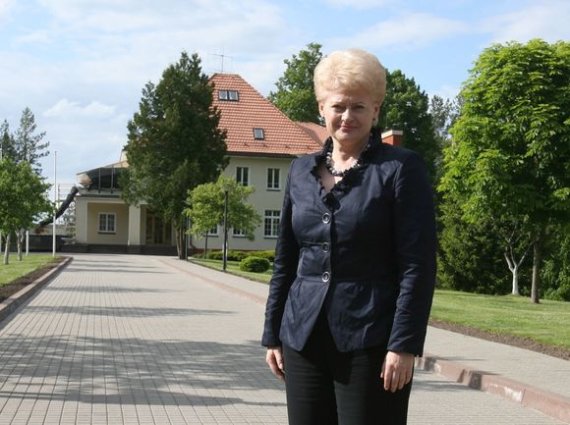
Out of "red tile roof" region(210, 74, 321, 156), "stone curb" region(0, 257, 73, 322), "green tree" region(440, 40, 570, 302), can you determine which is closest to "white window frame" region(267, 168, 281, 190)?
"red tile roof" region(210, 74, 321, 156)

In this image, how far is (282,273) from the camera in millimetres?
3416

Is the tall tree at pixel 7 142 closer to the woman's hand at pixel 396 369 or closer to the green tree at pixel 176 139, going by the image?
the green tree at pixel 176 139

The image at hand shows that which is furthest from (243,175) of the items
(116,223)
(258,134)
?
(116,223)

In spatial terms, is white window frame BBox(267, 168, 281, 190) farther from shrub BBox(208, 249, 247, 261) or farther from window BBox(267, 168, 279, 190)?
shrub BBox(208, 249, 247, 261)

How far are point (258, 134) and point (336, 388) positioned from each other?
6372cm

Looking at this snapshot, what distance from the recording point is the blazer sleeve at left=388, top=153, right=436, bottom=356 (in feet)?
9.84

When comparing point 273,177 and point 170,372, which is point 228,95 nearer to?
point 273,177

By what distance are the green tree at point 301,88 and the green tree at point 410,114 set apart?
7.46m

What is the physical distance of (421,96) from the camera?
7350 centimetres

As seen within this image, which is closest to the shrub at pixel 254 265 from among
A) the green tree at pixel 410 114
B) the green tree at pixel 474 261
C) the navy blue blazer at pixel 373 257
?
the green tree at pixel 474 261

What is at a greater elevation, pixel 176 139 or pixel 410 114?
pixel 410 114

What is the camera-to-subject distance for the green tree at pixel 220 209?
4616 centimetres

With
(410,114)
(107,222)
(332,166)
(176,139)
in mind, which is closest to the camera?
(332,166)

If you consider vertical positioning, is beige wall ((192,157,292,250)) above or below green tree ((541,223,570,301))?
above
